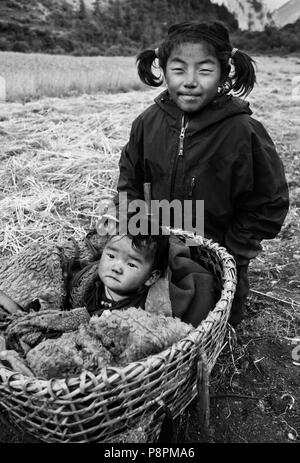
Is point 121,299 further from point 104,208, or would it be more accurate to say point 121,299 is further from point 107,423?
point 104,208

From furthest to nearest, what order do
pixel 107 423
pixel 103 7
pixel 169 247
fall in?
pixel 103 7
pixel 169 247
pixel 107 423

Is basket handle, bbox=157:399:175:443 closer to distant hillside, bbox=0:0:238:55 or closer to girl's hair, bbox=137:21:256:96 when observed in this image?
girl's hair, bbox=137:21:256:96

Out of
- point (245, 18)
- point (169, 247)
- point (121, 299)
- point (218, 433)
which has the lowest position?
point (218, 433)

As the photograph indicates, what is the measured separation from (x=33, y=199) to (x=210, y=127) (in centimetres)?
203

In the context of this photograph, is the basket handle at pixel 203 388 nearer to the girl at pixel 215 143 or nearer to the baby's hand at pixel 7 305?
the girl at pixel 215 143

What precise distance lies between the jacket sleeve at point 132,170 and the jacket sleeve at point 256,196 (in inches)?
21.4

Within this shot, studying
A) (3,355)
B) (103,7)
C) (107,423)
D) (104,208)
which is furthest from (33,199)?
(103,7)

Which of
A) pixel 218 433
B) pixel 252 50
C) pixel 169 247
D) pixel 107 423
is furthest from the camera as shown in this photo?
pixel 252 50

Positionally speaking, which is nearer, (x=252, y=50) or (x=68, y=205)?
(x=68, y=205)

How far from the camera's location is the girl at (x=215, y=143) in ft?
6.09

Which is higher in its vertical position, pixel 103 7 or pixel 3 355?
pixel 103 7

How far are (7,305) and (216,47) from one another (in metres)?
1.38

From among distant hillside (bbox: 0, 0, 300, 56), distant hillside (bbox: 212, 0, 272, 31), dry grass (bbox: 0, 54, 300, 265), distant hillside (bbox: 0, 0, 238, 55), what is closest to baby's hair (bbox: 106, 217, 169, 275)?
dry grass (bbox: 0, 54, 300, 265)

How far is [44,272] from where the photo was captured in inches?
82.1
